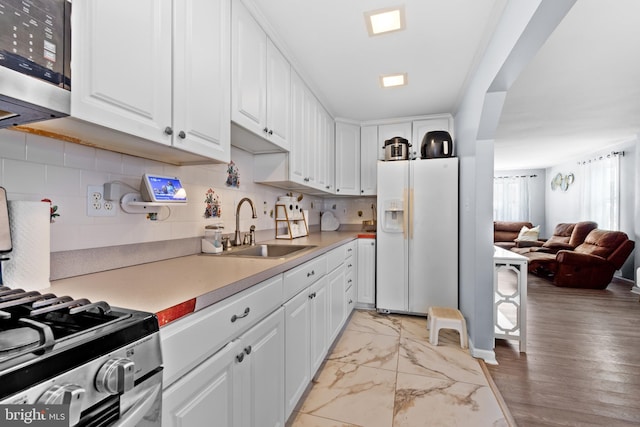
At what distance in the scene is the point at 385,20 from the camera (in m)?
1.85

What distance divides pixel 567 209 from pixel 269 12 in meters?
8.10

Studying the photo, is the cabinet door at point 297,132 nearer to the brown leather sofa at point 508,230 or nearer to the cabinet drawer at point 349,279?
the cabinet drawer at point 349,279

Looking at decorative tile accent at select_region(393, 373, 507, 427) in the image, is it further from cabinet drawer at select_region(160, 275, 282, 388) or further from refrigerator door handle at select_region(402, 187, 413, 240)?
refrigerator door handle at select_region(402, 187, 413, 240)

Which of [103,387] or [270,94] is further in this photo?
[270,94]

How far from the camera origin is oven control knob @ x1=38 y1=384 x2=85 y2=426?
1.52 feet

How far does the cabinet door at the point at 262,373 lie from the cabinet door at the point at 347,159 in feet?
8.33

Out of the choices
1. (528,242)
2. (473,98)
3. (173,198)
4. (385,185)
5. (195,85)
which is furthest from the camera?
(528,242)

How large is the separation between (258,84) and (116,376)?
5.50 ft

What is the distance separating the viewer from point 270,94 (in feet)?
6.45

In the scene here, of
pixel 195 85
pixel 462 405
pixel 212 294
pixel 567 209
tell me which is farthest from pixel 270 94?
pixel 567 209

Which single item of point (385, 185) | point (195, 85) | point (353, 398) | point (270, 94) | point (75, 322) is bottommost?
point (353, 398)

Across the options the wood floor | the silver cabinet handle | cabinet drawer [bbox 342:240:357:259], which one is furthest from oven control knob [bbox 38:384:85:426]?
cabinet drawer [bbox 342:240:357:259]

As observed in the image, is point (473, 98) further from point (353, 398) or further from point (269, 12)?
point (353, 398)

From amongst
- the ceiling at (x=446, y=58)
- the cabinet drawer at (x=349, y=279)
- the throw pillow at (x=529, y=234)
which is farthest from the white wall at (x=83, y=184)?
the throw pillow at (x=529, y=234)
